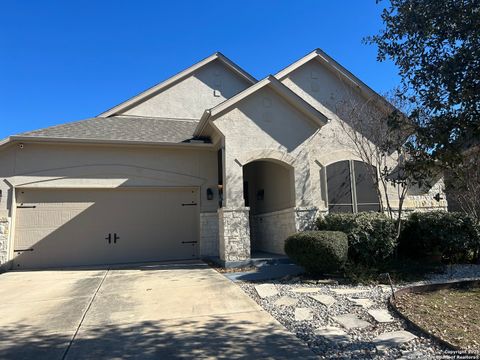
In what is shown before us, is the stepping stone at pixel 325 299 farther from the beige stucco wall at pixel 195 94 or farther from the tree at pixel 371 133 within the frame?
the beige stucco wall at pixel 195 94

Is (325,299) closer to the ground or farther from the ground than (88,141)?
closer to the ground

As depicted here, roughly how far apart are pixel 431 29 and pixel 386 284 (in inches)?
208

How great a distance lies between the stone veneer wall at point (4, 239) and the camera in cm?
1067

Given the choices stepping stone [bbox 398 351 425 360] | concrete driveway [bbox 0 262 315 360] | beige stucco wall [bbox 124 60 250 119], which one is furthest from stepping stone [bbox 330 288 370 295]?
beige stucco wall [bbox 124 60 250 119]

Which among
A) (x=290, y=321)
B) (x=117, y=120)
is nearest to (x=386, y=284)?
(x=290, y=321)

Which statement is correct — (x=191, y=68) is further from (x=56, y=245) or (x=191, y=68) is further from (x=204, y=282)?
(x=204, y=282)

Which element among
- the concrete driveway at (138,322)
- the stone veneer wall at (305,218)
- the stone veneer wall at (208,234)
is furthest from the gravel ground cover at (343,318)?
the stone veneer wall at (208,234)

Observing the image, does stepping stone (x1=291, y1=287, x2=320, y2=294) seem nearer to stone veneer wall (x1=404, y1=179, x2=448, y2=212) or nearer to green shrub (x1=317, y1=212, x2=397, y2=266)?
green shrub (x1=317, y1=212, x2=397, y2=266)

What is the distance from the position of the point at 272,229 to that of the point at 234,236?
8.24 feet

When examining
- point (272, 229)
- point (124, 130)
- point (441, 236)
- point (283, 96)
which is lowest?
point (441, 236)

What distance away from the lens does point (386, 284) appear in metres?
7.38

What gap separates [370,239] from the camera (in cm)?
860

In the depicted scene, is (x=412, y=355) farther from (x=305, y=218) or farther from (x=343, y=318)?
(x=305, y=218)

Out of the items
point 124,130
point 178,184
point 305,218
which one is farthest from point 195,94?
point 305,218
